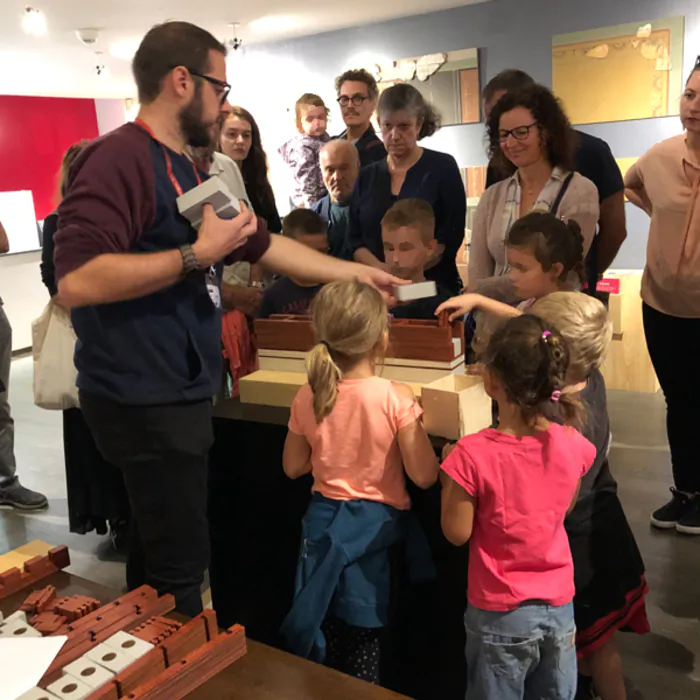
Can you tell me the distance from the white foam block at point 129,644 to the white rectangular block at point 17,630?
0.13 metres

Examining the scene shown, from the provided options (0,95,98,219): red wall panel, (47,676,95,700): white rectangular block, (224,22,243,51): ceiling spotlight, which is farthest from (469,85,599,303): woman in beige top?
(0,95,98,219): red wall panel

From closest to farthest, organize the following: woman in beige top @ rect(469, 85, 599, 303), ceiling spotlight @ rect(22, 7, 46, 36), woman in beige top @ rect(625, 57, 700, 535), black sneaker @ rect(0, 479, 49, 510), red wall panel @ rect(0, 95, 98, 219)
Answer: woman in beige top @ rect(469, 85, 599, 303), woman in beige top @ rect(625, 57, 700, 535), black sneaker @ rect(0, 479, 49, 510), ceiling spotlight @ rect(22, 7, 46, 36), red wall panel @ rect(0, 95, 98, 219)

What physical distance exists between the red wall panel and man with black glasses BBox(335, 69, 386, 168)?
244 inches

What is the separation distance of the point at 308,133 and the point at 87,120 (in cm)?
673

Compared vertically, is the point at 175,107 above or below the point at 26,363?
above

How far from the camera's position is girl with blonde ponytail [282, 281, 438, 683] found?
1501 mm

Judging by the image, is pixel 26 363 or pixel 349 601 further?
pixel 26 363

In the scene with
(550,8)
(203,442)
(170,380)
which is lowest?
(203,442)

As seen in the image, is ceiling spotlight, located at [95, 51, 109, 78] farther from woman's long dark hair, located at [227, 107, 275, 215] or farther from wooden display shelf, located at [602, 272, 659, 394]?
wooden display shelf, located at [602, 272, 659, 394]

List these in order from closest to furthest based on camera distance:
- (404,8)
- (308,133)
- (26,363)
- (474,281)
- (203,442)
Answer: (203,442) < (474,281) < (308,133) < (404,8) < (26,363)

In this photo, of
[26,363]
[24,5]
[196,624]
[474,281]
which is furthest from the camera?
[26,363]

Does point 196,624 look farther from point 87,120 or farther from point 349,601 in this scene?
point 87,120

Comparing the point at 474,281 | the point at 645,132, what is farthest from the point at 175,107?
the point at 645,132

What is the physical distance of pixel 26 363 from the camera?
678 cm
